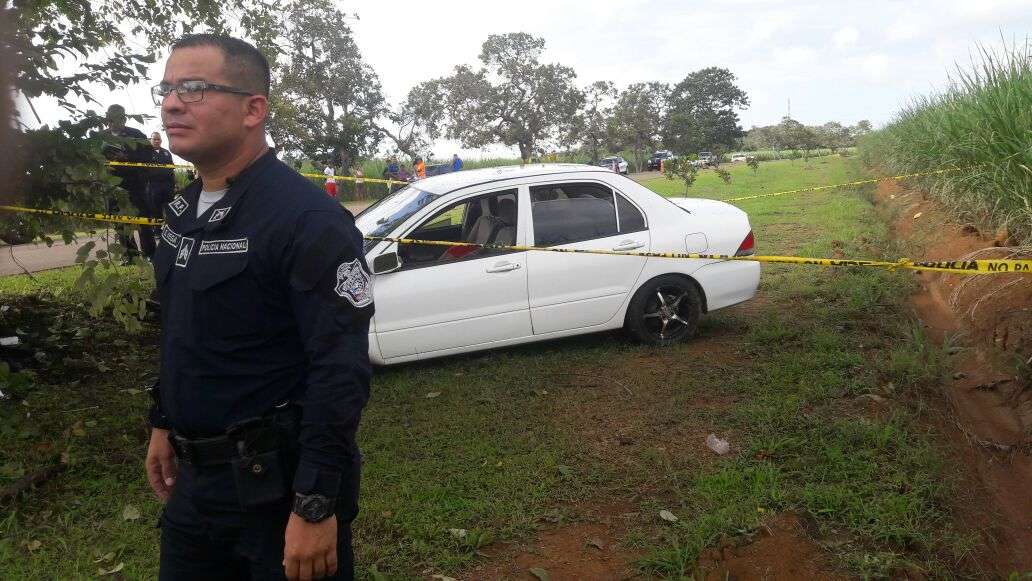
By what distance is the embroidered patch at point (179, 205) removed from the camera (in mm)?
2166

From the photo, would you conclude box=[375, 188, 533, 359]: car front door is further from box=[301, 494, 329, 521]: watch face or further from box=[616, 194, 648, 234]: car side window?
box=[301, 494, 329, 521]: watch face

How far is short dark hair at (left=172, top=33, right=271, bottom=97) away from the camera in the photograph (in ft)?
6.53


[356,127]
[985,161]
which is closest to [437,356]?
[985,161]

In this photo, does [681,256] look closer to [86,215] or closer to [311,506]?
[311,506]

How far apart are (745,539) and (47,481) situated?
3.82 meters

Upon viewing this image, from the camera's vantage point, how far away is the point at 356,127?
26875 mm

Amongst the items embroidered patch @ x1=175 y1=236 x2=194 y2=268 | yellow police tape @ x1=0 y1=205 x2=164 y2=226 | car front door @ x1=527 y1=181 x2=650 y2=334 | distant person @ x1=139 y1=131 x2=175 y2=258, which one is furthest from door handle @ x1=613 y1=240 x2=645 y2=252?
distant person @ x1=139 y1=131 x2=175 y2=258

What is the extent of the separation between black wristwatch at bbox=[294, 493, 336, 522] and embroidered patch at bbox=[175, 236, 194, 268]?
2.17 ft

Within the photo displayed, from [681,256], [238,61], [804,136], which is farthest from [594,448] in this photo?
[804,136]

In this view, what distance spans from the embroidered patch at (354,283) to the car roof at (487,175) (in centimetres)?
410

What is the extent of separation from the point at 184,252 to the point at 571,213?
14.4 feet

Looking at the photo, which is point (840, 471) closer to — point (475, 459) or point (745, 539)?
point (745, 539)

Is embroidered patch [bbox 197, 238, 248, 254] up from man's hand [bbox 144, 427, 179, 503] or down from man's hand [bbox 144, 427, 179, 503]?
up

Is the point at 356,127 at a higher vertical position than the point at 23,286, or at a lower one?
higher
